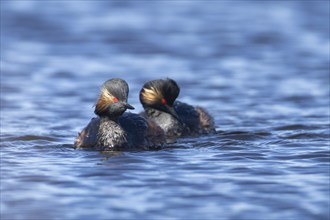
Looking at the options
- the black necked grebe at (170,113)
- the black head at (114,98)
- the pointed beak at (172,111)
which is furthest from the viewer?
the pointed beak at (172,111)

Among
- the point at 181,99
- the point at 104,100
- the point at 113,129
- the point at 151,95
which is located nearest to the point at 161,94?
the point at 151,95

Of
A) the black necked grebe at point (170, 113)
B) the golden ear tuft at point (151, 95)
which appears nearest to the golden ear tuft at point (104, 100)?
the black necked grebe at point (170, 113)

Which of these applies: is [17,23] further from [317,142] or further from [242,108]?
[317,142]

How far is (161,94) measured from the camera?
17.0 m

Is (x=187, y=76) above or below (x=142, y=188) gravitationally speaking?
above

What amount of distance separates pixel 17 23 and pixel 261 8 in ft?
22.9

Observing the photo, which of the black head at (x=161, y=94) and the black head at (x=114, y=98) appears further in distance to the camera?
the black head at (x=161, y=94)

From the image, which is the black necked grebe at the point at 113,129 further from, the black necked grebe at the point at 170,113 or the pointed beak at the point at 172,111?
the pointed beak at the point at 172,111

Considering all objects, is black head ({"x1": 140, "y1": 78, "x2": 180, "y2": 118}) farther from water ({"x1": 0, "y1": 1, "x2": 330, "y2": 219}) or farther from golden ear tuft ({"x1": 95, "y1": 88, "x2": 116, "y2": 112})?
golden ear tuft ({"x1": 95, "y1": 88, "x2": 116, "y2": 112})

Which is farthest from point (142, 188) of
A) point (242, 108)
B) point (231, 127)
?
point (242, 108)

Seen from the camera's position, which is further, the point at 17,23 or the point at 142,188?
the point at 17,23

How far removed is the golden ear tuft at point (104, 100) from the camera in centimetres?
1509

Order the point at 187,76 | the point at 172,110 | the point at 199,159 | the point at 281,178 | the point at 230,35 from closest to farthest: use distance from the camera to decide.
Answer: the point at 281,178
the point at 199,159
the point at 172,110
the point at 187,76
the point at 230,35

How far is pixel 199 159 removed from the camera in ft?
46.5
